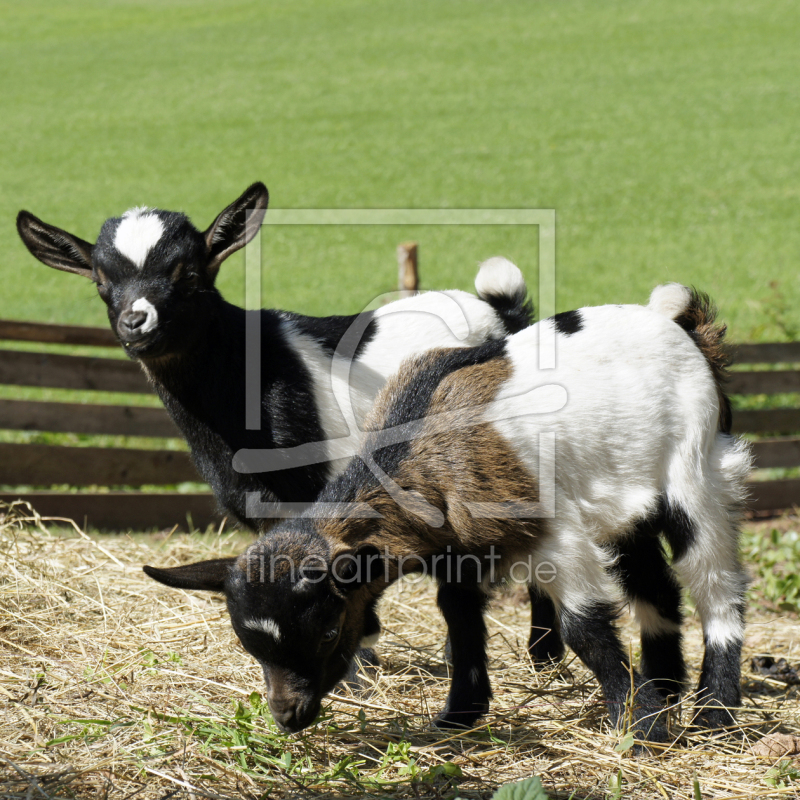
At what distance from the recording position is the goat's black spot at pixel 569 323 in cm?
385

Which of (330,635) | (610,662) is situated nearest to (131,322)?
(330,635)

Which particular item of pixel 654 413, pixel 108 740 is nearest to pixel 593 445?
pixel 654 413

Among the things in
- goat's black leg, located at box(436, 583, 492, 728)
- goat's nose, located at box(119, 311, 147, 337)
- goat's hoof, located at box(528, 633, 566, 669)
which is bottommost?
goat's hoof, located at box(528, 633, 566, 669)

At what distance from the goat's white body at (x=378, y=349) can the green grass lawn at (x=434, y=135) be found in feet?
19.5

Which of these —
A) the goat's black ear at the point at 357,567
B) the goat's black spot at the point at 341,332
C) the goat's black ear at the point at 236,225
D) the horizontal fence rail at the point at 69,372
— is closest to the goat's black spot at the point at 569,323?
the goat's black spot at the point at 341,332

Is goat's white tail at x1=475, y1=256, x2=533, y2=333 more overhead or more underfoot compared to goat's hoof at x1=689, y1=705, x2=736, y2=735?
more overhead

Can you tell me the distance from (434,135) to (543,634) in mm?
19622

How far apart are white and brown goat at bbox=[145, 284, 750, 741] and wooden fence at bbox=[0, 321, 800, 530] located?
370cm

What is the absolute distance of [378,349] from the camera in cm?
446

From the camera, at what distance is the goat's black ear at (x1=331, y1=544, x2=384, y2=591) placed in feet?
10.6

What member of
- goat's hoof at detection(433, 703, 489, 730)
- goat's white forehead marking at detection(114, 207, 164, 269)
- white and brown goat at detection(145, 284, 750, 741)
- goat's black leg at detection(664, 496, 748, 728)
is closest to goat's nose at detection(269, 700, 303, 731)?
white and brown goat at detection(145, 284, 750, 741)

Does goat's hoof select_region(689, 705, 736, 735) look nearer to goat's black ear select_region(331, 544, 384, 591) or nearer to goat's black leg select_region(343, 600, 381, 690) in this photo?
goat's black leg select_region(343, 600, 381, 690)

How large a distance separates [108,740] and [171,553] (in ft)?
8.21

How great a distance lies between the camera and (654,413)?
146 inches
